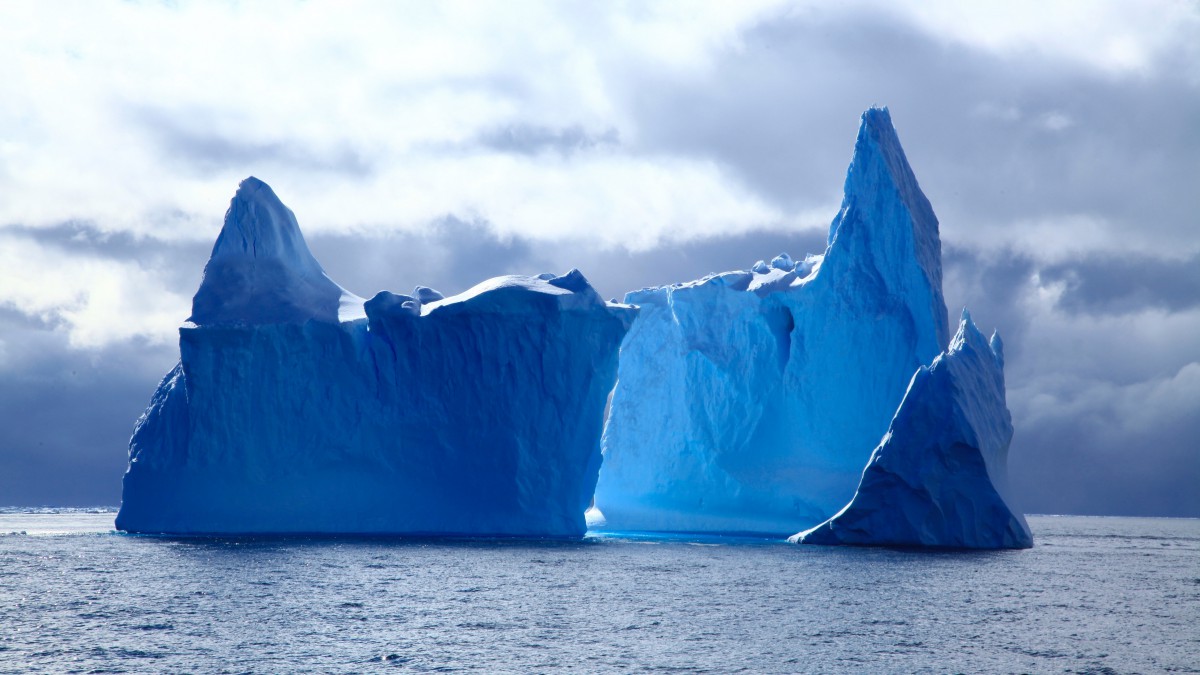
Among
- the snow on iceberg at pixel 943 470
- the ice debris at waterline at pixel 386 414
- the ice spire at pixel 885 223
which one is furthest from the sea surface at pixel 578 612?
the ice spire at pixel 885 223

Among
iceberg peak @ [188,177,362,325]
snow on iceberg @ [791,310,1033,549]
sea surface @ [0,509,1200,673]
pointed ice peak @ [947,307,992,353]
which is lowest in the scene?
sea surface @ [0,509,1200,673]

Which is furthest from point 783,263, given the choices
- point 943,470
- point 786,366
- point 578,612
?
point 578,612

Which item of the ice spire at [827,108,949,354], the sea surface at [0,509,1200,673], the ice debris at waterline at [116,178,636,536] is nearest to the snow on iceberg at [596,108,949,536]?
the ice spire at [827,108,949,354]

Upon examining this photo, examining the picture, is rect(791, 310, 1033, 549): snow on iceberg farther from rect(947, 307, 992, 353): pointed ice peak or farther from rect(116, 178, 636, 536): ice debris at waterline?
rect(116, 178, 636, 536): ice debris at waterline

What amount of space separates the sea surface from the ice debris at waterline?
2.59 m

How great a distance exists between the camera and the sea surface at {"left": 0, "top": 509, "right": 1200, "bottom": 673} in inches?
440

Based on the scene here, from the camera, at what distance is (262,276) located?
1009 inches

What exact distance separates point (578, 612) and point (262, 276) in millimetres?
14698

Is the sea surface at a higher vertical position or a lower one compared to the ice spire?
lower

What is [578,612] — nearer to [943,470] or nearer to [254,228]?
[943,470]

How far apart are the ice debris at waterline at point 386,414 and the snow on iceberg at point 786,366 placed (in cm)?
409

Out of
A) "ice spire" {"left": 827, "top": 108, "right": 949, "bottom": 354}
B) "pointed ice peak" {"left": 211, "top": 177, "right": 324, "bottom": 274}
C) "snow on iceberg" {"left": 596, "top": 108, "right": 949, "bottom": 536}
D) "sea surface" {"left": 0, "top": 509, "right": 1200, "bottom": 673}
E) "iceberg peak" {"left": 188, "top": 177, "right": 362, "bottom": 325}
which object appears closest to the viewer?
"sea surface" {"left": 0, "top": 509, "right": 1200, "bottom": 673}

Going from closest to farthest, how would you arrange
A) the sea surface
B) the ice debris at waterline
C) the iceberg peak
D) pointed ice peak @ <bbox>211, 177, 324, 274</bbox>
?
the sea surface < the ice debris at waterline < the iceberg peak < pointed ice peak @ <bbox>211, 177, 324, 274</bbox>

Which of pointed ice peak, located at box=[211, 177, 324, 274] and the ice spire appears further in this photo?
pointed ice peak, located at box=[211, 177, 324, 274]
